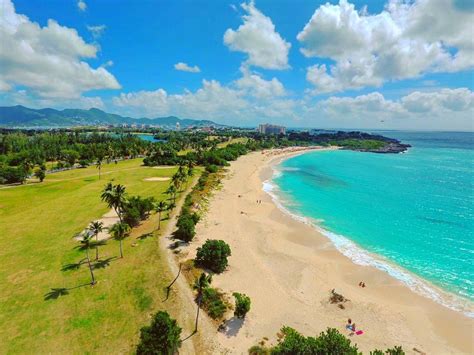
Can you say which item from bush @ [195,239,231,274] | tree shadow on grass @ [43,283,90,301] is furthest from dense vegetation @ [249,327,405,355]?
tree shadow on grass @ [43,283,90,301]

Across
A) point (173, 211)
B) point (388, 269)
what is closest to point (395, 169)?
point (388, 269)

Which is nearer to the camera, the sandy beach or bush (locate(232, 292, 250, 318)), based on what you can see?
the sandy beach

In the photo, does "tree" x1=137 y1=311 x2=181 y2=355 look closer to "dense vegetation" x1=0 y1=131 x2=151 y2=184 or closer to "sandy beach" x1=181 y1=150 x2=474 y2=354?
"sandy beach" x1=181 y1=150 x2=474 y2=354

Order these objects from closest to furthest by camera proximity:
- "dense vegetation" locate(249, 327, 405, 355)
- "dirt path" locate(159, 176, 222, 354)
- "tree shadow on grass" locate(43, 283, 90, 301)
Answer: "dense vegetation" locate(249, 327, 405, 355), "dirt path" locate(159, 176, 222, 354), "tree shadow on grass" locate(43, 283, 90, 301)

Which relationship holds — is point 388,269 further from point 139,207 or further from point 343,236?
point 139,207

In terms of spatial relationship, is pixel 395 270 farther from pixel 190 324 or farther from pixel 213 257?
pixel 190 324

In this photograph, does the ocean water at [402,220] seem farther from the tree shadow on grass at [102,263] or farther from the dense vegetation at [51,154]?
the dense vegetation at [51,154]
